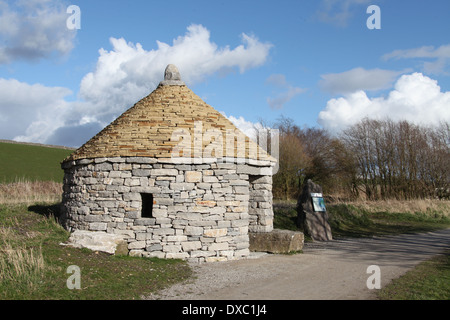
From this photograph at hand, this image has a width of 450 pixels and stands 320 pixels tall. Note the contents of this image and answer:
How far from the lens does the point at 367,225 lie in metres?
17.3

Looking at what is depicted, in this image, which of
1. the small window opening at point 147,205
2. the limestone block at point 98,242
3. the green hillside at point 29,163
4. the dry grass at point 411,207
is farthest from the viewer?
the green hillside at point 29,163

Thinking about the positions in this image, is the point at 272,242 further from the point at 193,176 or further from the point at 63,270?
the point at 63,270

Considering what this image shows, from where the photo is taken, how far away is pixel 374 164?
27.1m

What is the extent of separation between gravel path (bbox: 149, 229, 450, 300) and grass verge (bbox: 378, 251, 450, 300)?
0.83 feet

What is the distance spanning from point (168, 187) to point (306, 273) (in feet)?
11.5

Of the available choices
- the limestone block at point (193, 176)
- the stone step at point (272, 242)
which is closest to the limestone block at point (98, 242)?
the limestone block at point (193, 176)

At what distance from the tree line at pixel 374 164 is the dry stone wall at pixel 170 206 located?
52.8 ft

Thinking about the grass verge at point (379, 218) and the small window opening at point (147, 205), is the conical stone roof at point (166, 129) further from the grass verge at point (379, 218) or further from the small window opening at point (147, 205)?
the grass verge at point (379, 218)

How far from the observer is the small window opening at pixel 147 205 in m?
10.0

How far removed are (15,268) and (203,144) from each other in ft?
15.5

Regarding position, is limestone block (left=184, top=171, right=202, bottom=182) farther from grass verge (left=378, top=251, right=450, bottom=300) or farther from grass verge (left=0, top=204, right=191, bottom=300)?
grass verge (left=378, top=251, right=450, bottom=300)

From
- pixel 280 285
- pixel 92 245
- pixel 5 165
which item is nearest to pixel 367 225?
pixel 280 285

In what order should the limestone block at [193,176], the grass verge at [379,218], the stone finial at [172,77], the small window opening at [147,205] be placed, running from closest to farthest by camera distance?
the limestone block at [193,176]
the small window opening at [147,205]
the stone finial at [172,77]
the grass verge at [379,218]
